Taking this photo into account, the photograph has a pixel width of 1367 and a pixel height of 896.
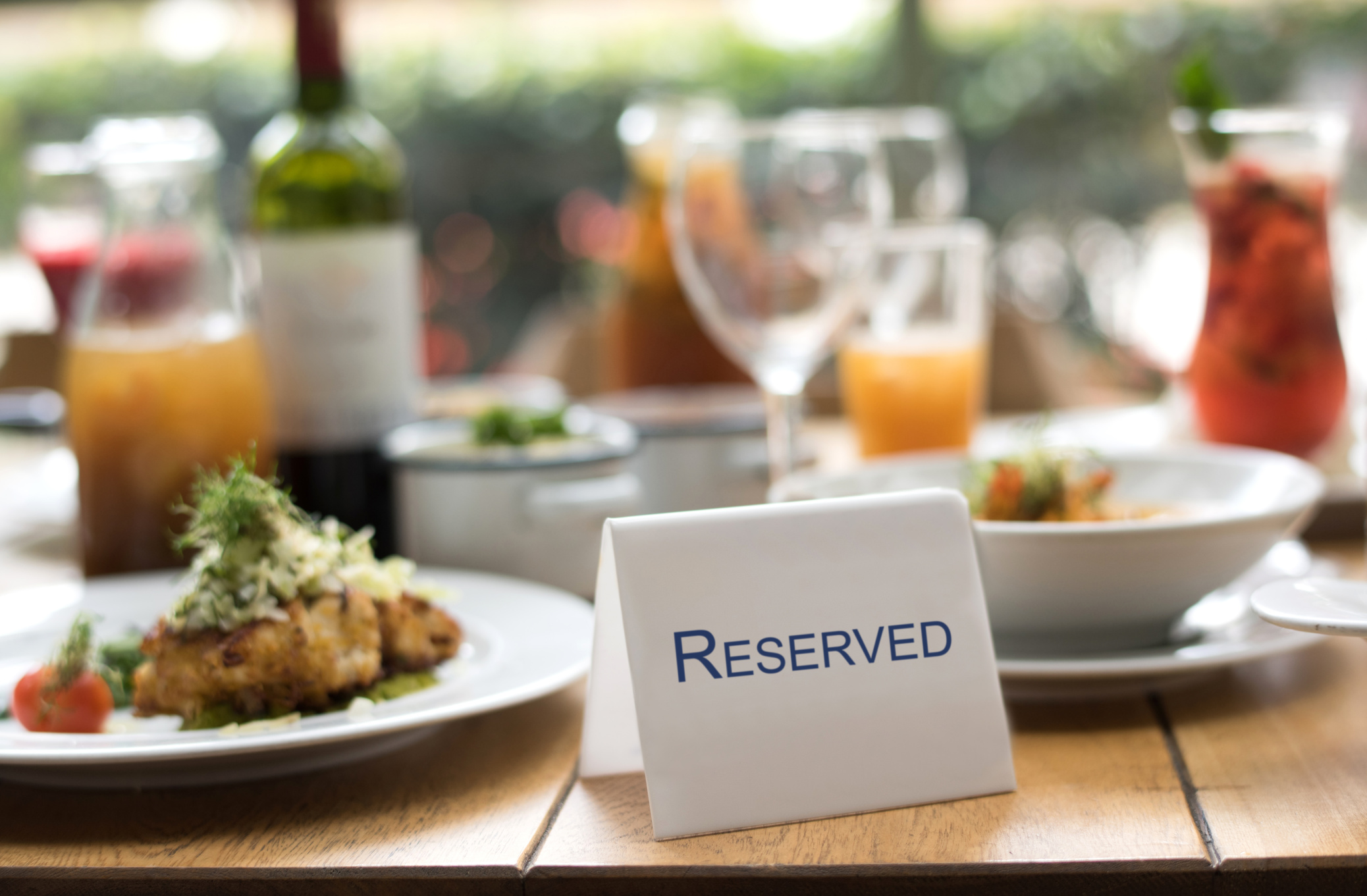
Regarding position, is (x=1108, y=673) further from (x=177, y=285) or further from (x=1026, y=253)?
(x=1026, y=253)

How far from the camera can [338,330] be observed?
1.01 meters

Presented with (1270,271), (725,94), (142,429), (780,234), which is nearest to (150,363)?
(142,429)

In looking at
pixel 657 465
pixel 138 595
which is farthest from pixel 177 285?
pixel 657 465

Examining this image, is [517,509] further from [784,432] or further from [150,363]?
[150,363]

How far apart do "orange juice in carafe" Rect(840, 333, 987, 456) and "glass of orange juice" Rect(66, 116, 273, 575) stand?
569 mm

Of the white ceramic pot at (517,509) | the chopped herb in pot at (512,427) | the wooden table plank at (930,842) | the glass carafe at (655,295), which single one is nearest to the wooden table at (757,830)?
the wooden table plank at (930,842)

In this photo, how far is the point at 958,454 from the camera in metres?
0.94

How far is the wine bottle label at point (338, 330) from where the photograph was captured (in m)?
1.00

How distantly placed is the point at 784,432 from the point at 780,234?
15 cm

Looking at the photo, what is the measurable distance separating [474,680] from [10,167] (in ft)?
15.6

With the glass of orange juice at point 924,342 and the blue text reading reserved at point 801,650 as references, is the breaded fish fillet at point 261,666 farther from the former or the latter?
the glass of orange juice at point 924,342

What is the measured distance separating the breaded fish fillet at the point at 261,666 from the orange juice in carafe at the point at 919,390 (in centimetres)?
69

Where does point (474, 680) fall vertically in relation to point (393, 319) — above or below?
below

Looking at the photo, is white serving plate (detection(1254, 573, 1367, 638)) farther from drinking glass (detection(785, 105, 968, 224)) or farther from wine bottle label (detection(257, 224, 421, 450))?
drinking glass (detection(785, 105, 968, 224))
